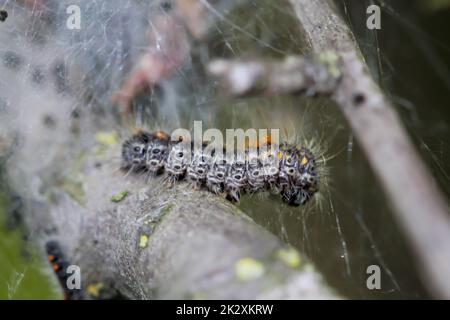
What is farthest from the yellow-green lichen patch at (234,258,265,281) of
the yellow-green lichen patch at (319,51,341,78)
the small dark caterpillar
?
the small dark caterpillar

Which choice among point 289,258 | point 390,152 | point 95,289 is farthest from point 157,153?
point 390,152

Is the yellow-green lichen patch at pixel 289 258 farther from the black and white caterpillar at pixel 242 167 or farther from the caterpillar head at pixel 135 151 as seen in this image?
the caterpillar head at pixel 135 151

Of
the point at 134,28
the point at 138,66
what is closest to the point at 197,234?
the point at 138,66

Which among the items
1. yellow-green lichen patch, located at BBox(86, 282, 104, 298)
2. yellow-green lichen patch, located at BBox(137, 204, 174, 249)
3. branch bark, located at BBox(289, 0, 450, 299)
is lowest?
yellow-green lichen patch, located at BBox(86, 282, 104, 298)

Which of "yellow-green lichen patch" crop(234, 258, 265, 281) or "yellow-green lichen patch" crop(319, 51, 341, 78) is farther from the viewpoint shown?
"yellow-green lichen patch" crop(319, 51, 341, 78)

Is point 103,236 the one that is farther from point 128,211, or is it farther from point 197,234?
point 197,234

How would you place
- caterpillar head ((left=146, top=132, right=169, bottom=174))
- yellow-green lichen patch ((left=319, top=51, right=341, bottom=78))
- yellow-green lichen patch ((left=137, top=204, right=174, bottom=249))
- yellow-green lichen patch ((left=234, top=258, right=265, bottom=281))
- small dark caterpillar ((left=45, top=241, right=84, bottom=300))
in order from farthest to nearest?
small dark caterpillar ((left=45, top=241, right=84, bottom=300)) < caterpillar head ((left=146, top=132, right=169, bottom=174)) < yellow-green lichen patch ((left=137, top=204, right=174, bottom=249)) < yellow-green lichen patch ((left=319, top=51, right=341, bottom=78)) < yellow-green lichen patch ((left=234, top=258, right=265, bottom=281))

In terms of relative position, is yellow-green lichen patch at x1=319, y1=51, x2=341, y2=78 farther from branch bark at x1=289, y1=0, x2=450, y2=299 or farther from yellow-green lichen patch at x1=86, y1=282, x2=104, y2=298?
yellow-green lichen patch at x1=86, y1=282, x2=104, y2=298
